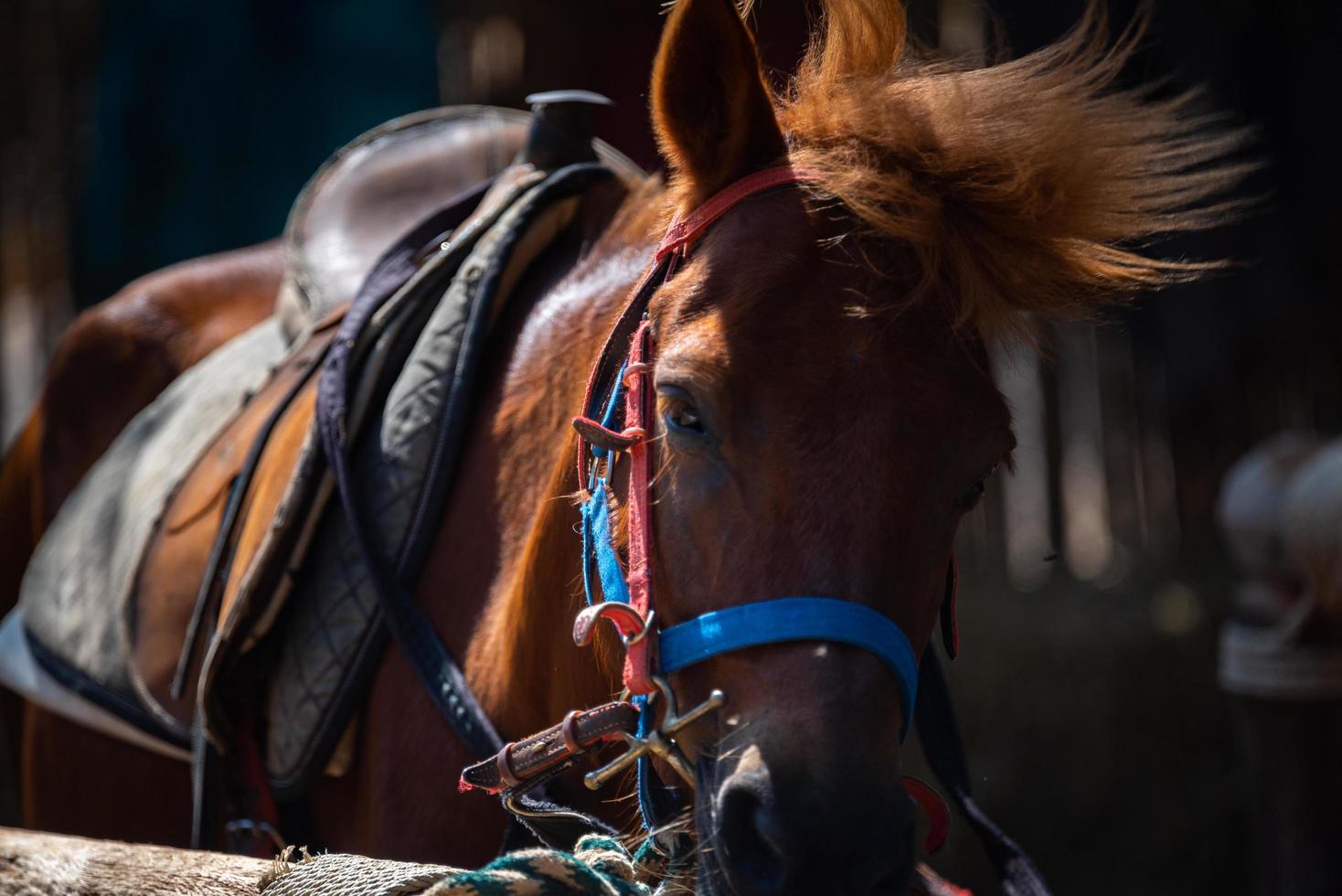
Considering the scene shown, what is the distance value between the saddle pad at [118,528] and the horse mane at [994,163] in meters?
1.39

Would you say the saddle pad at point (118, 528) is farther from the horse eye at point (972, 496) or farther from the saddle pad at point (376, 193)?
the horse eye at point (972, 496)

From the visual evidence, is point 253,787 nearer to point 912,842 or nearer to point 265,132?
point 912,842

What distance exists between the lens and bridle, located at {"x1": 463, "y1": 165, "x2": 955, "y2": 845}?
1219 mm

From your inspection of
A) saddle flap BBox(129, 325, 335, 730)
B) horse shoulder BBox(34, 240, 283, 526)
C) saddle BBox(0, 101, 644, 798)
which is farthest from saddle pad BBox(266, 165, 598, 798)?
horse shoulder BBox(34, 240, 283, 526)

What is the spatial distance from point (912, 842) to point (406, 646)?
0.80 meters

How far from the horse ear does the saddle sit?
0.46 metres

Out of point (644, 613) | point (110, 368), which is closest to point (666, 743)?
point (644, 613)

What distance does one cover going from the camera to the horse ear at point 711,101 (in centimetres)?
147

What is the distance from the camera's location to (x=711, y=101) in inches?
59.8

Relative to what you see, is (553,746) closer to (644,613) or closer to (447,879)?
(644,613)

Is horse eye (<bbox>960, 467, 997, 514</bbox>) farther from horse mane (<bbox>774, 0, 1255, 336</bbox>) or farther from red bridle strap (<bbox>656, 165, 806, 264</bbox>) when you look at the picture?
red bridle strap (<bbox>656, 165, 806, 264</bbox>)

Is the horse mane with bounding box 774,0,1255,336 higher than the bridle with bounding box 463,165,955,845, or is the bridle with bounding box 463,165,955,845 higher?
the horse mane with bounding box 774,0,1255,336

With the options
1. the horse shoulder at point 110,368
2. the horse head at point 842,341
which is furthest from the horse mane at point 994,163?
the horse shoulder at point 110,368

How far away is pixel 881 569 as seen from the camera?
4.09ft
